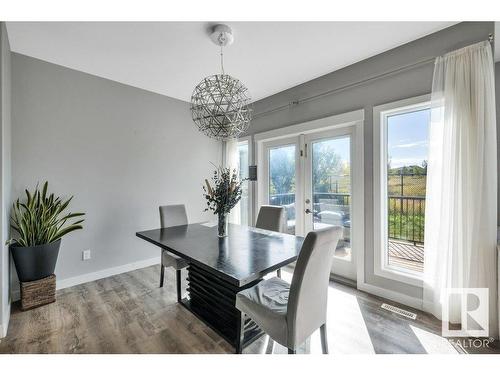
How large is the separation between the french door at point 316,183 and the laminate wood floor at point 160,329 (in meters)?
0.82

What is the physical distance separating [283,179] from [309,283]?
2467mm

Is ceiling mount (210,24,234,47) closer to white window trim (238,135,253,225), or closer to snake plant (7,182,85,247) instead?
A: white window trim (238,135,253,225)

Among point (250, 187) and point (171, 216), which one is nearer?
point (171, 216)

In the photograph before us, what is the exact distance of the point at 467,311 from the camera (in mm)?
1831

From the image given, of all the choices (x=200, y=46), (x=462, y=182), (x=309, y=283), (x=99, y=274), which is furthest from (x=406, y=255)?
(x=99, y=274)

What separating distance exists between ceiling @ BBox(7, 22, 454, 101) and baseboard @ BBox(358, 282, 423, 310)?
2574mm

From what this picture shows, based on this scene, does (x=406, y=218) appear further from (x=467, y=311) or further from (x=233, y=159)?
(x=233, y=159)

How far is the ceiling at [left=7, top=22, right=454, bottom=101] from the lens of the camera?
6.62 ft

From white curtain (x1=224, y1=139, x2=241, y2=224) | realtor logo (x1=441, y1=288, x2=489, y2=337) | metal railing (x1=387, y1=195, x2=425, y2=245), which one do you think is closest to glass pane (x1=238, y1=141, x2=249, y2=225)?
white curtain (x1=224, y1=139, x2=241, y2=224)

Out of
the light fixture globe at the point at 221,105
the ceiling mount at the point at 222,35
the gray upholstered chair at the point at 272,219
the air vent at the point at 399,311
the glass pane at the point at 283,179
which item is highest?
the ceiling mount at the point at 222,35

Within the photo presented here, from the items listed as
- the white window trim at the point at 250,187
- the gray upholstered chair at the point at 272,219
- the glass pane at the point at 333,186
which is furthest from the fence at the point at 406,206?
the white window trim at the point at 250,187

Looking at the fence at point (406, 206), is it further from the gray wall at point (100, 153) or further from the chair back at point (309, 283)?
the gray wall at point (100, 153)

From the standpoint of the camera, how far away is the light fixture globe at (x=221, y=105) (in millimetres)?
1844
